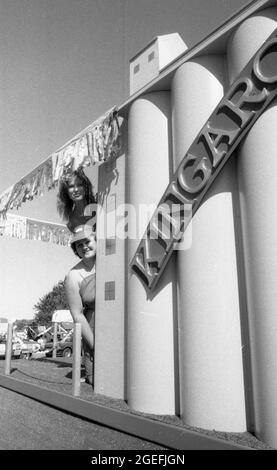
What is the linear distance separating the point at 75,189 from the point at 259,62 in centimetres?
393

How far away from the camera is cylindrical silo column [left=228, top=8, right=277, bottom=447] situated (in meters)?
3.21

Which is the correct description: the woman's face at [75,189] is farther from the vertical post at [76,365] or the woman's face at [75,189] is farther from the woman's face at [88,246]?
the vertical post at [76,365]

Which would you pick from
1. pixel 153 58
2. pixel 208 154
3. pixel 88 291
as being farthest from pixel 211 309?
pixel 153 58

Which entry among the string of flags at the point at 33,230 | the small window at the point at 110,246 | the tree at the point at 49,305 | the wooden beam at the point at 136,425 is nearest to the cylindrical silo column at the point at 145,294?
the wooden beam at the point at 136,425

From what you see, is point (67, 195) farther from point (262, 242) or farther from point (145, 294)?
point (262, 242)

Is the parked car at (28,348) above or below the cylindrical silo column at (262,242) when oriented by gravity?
below

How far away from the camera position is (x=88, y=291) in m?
6.21

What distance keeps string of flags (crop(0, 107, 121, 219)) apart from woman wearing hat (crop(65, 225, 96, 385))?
1.01m

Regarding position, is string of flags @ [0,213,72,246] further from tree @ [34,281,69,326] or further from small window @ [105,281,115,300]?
tree @ [34,281,69,326]

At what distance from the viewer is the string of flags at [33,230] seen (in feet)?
28.5

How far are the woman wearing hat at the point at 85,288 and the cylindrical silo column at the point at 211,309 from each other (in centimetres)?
248

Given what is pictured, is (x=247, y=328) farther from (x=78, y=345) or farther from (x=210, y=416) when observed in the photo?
(x=78, y=345)
